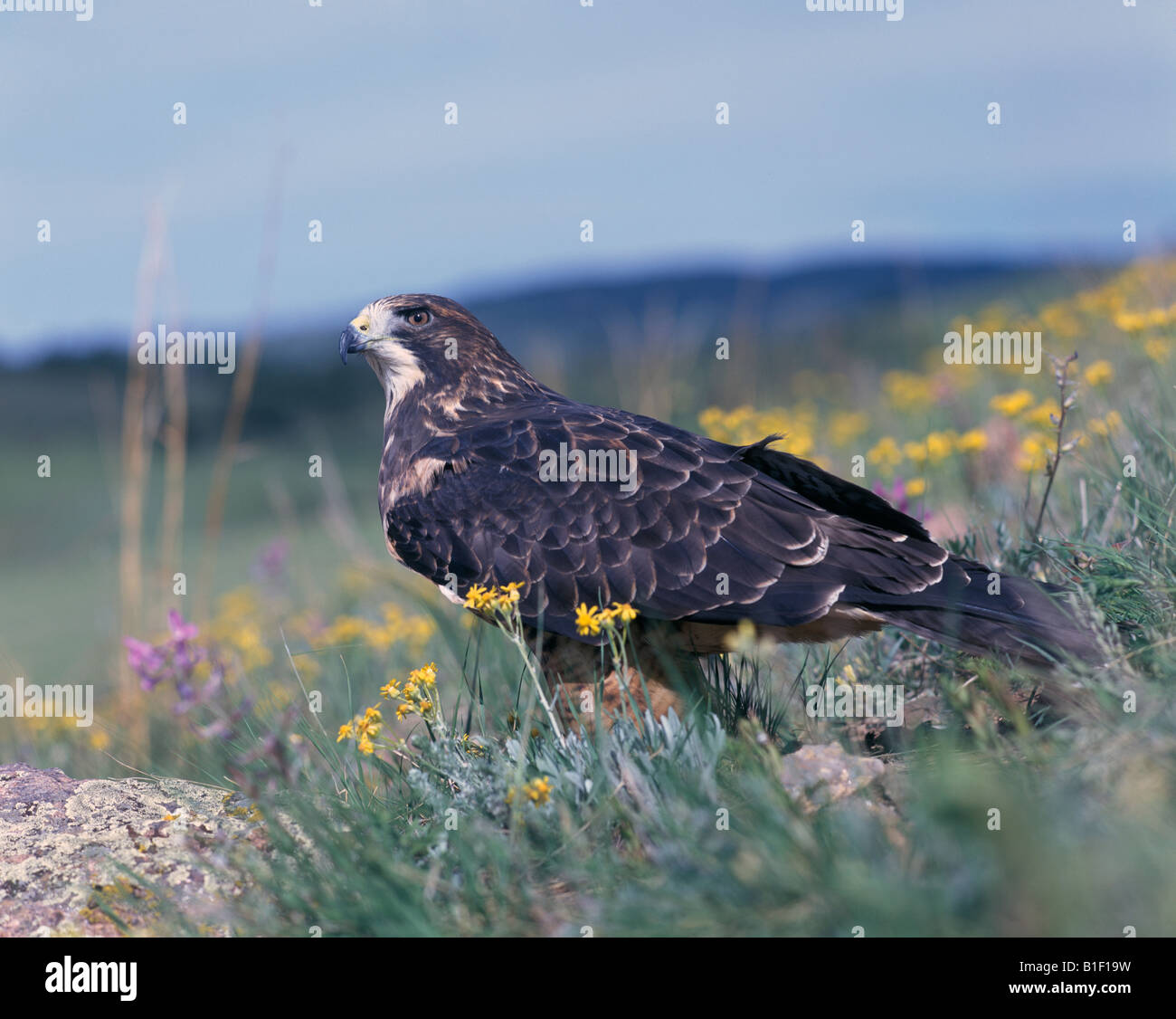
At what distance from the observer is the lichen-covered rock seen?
2770 mm

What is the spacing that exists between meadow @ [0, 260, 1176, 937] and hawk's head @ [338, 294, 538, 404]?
2.71ft

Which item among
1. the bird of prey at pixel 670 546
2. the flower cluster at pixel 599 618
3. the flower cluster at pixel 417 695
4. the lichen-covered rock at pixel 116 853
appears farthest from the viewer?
the bird of prey at pixel 670 546

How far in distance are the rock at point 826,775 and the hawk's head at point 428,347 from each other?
88.1 inches

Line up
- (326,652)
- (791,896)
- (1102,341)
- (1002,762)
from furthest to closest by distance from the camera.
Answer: (1102,341)
(326,652)
(1002,762)
(791,896)

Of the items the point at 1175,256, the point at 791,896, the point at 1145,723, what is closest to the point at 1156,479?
the point at 1145,723

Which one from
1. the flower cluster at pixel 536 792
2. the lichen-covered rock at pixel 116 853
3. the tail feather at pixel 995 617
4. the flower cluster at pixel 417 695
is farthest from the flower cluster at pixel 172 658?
the tail feather at pixel 995 617

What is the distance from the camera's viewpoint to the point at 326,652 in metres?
5.17

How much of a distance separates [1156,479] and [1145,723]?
1767mm

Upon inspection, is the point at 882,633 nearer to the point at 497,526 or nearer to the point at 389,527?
the point at 497,526

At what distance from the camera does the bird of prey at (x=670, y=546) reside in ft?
10.8

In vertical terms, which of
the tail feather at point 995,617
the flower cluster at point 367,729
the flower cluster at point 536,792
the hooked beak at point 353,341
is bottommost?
the flower cluster at point 536,792

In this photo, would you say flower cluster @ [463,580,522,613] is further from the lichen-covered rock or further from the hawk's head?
the hawk's head

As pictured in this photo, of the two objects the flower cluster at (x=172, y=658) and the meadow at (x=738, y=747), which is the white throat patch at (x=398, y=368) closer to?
the meadow at (x=738, y=747)

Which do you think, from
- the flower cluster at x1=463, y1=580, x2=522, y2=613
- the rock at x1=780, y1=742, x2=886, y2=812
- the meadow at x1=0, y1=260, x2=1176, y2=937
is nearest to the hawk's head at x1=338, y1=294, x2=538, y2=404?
the meadow at x1=0, y1=260, x2=1176, y2=937
